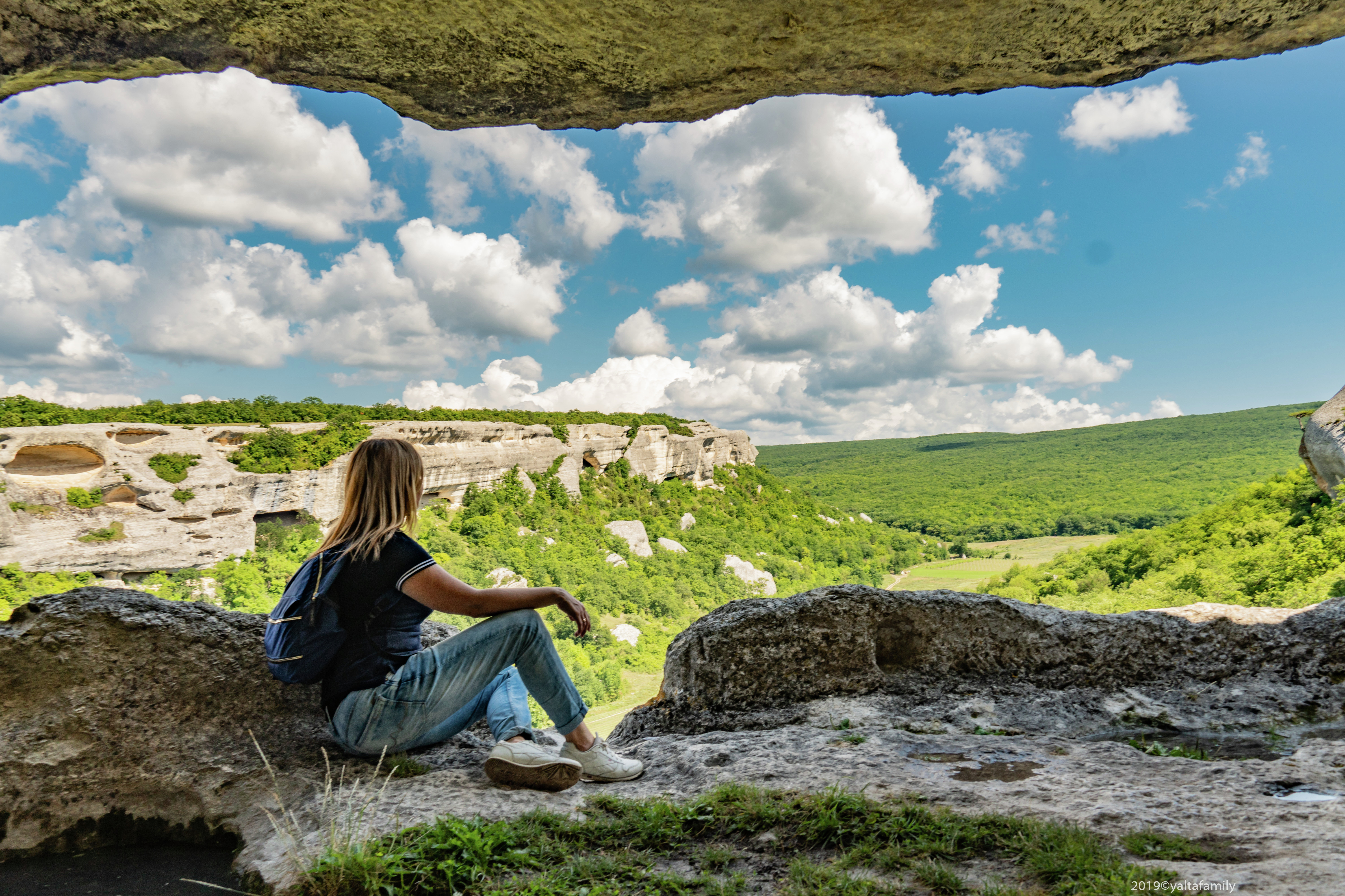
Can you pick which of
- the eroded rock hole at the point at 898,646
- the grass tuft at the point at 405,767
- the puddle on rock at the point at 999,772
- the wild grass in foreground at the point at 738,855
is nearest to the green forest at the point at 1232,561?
the eroded rock hole at the point at 898,646

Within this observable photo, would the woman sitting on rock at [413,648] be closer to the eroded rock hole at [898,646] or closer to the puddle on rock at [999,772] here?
the puddle on rock at [999,772]

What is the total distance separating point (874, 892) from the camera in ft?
5.82

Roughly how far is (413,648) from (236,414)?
85.1ft

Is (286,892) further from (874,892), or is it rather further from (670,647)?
(670,647)

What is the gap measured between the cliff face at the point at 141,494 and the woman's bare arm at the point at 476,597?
11412mm

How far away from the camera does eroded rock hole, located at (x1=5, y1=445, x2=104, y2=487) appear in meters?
16.0

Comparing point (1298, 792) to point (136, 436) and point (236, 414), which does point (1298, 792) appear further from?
point (236, 414)

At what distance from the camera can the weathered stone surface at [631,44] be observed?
10.3 ft

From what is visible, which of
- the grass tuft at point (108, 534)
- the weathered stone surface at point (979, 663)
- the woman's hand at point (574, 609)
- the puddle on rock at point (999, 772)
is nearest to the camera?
the puddle on rock at point (999, 772)

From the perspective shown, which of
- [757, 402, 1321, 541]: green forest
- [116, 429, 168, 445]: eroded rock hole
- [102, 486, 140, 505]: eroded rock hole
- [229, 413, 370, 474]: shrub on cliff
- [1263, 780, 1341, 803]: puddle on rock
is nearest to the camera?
[1263, 780, 1341, 803]: puddle on rock

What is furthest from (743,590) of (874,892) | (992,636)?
(874,892)

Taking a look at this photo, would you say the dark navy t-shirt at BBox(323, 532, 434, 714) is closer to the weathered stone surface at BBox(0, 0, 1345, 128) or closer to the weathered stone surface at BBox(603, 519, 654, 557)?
Answer: the weathered stone surface at BBox(0, 0, 1345, 128)

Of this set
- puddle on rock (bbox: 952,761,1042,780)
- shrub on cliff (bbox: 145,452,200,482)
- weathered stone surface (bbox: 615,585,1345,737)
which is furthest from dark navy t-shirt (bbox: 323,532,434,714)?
shrub on cliff (bbox: 145,452,200,482)

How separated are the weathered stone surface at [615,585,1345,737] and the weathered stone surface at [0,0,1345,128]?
10.1 ft
